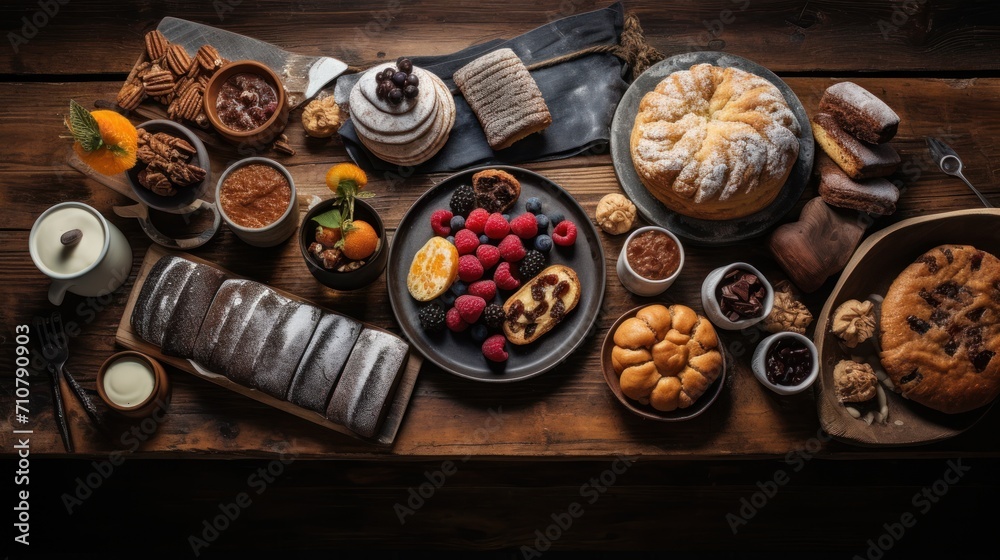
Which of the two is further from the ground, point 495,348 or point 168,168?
point 168,168

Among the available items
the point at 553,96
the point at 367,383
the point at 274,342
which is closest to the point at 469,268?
the point at 367,383

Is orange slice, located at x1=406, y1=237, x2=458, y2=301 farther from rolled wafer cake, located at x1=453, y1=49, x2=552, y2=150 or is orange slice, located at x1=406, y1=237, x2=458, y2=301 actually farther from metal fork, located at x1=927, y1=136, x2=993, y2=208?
metal fork, located at x1=927, y1=136, x2=993, y2=208

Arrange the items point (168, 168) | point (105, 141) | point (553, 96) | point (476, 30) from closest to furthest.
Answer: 1. point (105, 141)
2. point (168, 168)
3. point (553, 96)
4. point (476, 30)

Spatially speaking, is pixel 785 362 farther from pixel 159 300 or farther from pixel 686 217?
pixel 159 300

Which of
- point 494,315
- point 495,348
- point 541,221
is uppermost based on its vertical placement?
point 541,221

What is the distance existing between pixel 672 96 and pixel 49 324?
3.00m

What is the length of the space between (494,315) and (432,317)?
275 mm

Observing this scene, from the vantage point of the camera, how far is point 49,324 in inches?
118

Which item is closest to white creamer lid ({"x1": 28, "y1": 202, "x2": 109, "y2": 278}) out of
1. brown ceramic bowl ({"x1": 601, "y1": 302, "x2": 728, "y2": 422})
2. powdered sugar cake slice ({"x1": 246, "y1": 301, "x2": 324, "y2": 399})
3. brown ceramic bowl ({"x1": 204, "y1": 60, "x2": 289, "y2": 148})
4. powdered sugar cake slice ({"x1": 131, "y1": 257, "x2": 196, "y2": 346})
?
powdered sugar cake slice ({"x1": 131, "y1": 257, "x2": 196, "y2": 346})

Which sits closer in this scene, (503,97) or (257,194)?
(257,194)

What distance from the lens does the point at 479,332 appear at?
2900 mm

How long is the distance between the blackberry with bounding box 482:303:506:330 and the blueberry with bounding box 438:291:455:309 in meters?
0.18

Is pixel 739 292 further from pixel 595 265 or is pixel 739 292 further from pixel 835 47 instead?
pixel 835 47

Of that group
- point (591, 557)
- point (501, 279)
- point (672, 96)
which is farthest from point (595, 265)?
point (591, 557)
